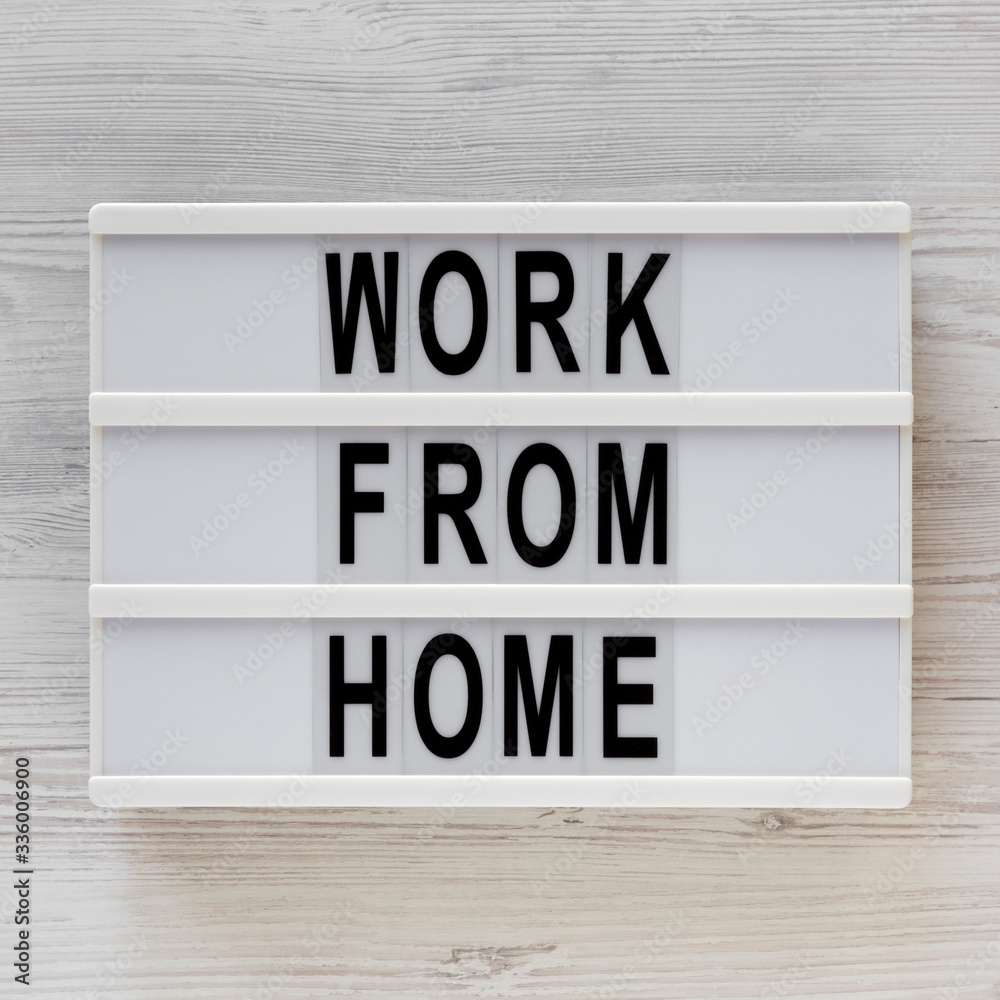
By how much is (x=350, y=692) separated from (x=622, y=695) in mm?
204

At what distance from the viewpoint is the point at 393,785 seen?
59 centimetres

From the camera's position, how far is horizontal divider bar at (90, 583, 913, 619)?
580mm

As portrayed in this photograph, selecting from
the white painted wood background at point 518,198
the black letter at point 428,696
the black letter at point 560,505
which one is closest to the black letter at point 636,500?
the black letter at point 560,505

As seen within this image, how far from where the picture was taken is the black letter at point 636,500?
1.92 feet

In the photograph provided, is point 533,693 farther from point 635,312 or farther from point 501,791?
point 635,312

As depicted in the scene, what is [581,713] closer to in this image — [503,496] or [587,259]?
[503,496]

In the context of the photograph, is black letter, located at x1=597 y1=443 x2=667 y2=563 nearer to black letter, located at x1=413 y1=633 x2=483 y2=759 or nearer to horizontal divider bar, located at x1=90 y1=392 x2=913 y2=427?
horizontal divider bar, located at x1=90 y1=392 x2=913 y2=427

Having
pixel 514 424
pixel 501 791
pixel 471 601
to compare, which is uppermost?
pixel 514 424

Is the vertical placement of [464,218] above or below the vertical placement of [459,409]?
above

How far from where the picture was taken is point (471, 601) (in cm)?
58

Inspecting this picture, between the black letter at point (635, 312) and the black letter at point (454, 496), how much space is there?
13cm

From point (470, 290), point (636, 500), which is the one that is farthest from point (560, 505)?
point (470, 290)

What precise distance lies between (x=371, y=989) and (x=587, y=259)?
614 millimetres

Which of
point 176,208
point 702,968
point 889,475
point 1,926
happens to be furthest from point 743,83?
point 1,926
